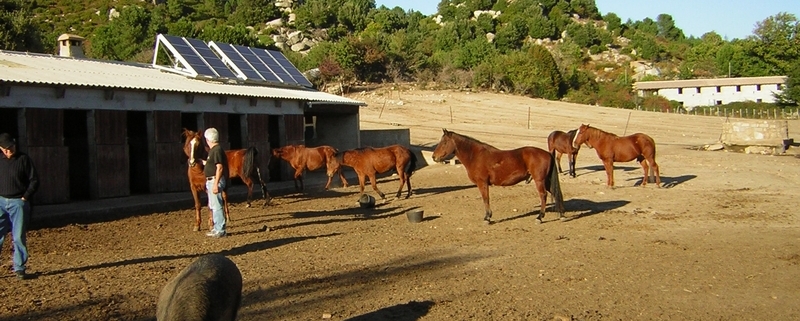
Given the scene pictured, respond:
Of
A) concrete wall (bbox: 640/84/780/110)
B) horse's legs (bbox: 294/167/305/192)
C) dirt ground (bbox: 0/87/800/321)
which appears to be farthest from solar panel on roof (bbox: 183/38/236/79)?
concrete wall (bbox: 640/84/780/110)

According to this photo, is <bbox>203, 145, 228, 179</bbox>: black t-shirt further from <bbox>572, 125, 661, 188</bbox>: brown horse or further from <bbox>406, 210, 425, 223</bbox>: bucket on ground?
<bbox>572, 125, 661, 188</bbox>: brown horse

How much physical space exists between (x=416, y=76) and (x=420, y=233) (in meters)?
48.2

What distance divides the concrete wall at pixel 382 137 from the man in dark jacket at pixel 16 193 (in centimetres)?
1887

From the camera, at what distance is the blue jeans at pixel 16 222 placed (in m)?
8.10

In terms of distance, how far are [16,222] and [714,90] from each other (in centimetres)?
7199

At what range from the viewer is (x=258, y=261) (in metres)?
9.59

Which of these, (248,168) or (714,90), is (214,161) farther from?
(714,90)

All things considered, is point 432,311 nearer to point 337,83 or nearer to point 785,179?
point 785,179

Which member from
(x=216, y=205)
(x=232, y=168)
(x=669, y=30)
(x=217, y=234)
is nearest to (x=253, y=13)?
(x=669, y=30)

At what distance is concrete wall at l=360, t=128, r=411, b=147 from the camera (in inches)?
1062

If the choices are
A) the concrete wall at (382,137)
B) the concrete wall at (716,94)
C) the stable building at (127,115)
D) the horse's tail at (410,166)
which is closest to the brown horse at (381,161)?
the horse's tail at (410,166)

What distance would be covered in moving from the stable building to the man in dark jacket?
6301 mm

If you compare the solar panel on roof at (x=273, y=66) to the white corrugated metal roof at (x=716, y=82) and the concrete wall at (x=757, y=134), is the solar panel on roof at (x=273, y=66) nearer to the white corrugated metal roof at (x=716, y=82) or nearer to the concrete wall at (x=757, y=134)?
the concrete wall at (x=757, y=134)

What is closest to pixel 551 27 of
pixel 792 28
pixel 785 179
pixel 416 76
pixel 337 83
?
pixel 792 28
